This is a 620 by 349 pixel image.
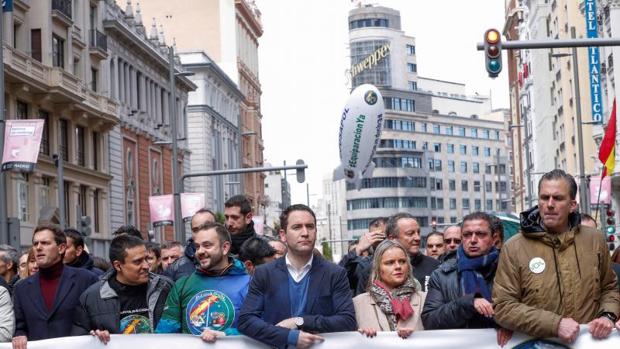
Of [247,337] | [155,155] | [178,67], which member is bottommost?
[247,337]

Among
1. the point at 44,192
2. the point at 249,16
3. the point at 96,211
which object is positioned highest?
the point at 249,16

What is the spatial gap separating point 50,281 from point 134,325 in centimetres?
85

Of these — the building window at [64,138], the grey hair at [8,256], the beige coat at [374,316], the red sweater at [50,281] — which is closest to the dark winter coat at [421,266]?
the beige coat at [374,316]

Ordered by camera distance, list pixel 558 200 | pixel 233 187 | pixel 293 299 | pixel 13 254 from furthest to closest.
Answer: pixel 233 187, pixel 13 254, pixel 293 299, pixel 558 200

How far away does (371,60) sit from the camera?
169 metres

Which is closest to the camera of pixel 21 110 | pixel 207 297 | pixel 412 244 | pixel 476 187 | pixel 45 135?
pixel 207 297

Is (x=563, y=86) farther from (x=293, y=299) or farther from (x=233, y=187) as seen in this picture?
(x=293, y=299)

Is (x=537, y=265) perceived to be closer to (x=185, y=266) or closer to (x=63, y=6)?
(x=185, y=266)

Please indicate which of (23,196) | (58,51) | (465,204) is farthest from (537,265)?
(465,204)

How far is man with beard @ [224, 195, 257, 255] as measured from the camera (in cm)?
1105

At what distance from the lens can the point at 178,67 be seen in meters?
69.9

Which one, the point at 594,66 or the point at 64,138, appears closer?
the point at 64,138

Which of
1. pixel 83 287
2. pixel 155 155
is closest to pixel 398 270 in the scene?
pixel 83 287

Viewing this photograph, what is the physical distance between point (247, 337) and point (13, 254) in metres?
4.09
